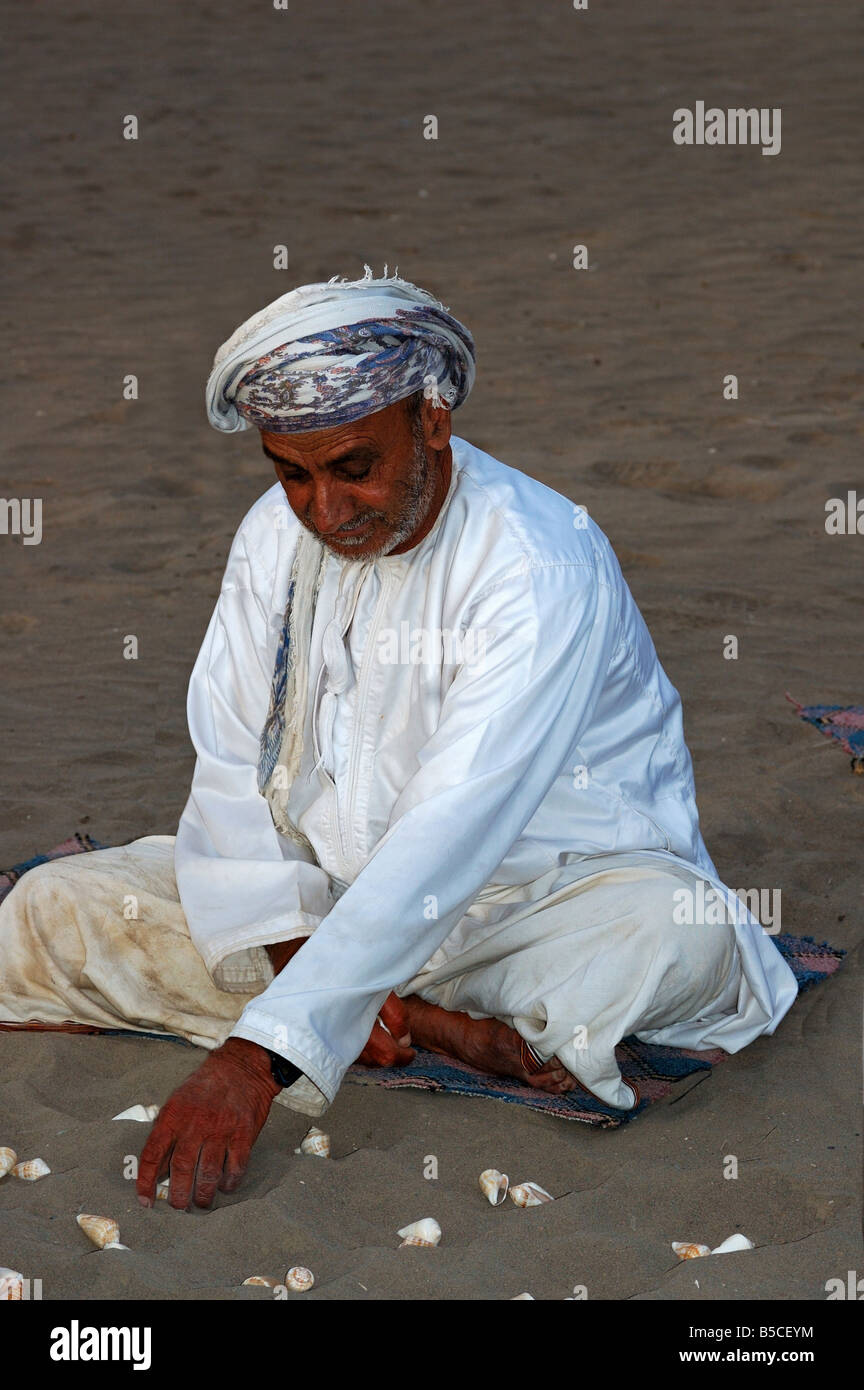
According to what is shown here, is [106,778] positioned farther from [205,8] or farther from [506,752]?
[205,8]

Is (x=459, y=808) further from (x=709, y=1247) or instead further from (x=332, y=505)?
(x=709, y=1247)

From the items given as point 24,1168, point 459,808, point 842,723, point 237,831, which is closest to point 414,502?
point 459,808

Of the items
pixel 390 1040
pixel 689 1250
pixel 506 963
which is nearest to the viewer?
pixel 689 1250

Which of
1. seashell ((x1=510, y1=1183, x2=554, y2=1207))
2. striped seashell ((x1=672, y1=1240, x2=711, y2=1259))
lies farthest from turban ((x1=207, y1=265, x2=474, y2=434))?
striped seashell ((x1=672, y1=1240, x2=711, y2=1259))

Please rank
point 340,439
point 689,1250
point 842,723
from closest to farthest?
point 689,1250 < point 340,439 < point 842,723

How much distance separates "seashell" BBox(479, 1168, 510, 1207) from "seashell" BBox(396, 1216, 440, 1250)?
0.13 meters

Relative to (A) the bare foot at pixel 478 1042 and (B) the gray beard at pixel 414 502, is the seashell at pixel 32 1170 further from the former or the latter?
(B) the gray beard at pixel 414 502

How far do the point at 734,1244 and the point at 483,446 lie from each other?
473 cm

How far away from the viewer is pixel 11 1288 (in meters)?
2.51

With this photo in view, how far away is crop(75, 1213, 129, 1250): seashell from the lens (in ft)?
8.83

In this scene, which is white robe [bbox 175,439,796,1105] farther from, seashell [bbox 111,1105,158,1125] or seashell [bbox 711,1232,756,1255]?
seashell [bbox 711,1232,756,1255]

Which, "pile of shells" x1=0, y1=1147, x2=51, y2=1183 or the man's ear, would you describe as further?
the man's ear

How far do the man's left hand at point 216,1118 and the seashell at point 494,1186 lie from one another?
0.47 m

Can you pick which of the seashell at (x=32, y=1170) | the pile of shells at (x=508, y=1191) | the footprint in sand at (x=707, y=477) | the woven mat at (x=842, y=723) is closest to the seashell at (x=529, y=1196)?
the pile of shells at (x=508, y=1191)
